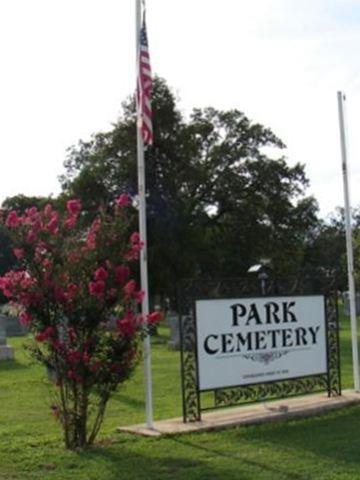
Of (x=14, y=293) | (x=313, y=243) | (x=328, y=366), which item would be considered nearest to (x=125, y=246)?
(x=14, y=293)

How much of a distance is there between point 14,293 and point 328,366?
206 inches

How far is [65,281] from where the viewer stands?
8.27 m

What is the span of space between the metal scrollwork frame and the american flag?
201 cm

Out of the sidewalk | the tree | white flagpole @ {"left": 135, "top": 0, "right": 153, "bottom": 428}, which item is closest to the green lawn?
the sidewalk

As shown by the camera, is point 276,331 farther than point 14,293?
Yes

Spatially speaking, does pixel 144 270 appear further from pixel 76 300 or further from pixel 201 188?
pixel 201 188

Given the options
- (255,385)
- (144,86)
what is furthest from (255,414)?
(144,86)

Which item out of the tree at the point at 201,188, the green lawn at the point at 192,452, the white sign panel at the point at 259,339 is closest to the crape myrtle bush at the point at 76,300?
the green lawn at the point at 192,452

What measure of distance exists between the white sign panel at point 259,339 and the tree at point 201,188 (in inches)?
908

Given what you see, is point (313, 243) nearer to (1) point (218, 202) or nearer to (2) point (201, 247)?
(1) point (218, 202)

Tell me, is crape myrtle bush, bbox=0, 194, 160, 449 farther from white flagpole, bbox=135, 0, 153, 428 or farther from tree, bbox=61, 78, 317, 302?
tree, bbox=61, 78, 317, 302

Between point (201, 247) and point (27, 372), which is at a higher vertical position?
point (201, 247)

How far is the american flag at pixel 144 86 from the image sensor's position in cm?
959

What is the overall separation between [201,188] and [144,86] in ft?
101
